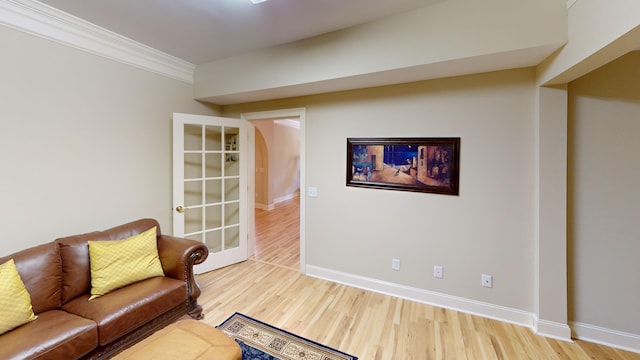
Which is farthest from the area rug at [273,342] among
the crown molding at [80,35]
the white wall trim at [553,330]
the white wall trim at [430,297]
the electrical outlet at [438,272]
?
the crown molding at [80,35]

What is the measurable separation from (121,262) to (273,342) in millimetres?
1410

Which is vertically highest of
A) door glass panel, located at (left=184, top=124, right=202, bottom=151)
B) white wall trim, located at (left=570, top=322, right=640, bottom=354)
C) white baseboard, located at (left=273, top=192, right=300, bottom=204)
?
door glass panel, located at (left=184, top=124, right=202, bottom=151)

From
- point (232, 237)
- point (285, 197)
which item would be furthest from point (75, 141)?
point (285, 197)

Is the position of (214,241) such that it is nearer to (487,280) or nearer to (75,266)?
(75,266)

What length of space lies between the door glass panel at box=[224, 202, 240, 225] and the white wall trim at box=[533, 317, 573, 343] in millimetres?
3457

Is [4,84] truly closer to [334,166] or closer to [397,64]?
[334,166]

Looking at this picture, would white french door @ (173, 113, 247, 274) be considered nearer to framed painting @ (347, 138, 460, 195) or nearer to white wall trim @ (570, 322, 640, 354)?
framed painting @ (347, 138, 460, 195)

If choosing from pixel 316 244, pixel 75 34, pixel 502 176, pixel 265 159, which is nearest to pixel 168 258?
pixel 316 244

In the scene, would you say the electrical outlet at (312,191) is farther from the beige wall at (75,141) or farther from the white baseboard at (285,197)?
the white baseboard at (285,197)

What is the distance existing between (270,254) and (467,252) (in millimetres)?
2714

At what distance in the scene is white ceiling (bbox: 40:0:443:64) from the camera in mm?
1987

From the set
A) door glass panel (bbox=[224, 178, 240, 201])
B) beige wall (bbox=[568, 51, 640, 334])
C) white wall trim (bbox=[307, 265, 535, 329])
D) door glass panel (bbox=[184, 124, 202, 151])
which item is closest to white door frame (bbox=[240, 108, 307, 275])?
door glass panel (bbox=[224, 178, 240, 201])

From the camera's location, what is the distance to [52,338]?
148 cm

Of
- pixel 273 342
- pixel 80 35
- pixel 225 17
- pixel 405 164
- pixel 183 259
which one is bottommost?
pixel 273 342
